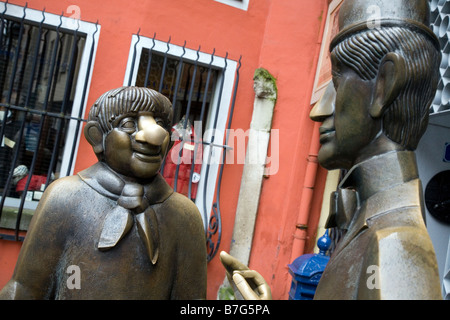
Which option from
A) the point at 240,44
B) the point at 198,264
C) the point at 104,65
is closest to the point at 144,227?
the point at 198,264

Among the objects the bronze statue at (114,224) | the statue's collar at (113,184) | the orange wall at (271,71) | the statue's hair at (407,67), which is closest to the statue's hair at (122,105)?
the bronze statue at (114,224)

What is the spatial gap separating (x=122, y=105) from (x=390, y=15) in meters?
1.00

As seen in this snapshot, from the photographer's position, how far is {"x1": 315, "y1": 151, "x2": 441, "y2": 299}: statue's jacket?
3.23 feet

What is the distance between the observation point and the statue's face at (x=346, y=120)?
1.21 metres

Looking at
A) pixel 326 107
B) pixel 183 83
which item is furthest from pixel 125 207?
pixel 183 83

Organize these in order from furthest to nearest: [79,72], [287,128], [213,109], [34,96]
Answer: [213,109] → [287,128] → [34,96] → [79,72]

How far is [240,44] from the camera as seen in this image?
186 inches

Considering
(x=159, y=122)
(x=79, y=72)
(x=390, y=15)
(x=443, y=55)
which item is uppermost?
(x=443, y=55)

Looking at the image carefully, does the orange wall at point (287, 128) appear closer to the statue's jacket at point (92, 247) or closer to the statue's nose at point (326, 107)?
the statue's jacket at point (92, 247)

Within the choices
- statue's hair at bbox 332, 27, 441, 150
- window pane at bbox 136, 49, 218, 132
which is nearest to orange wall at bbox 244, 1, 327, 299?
window pane at bbox 136, 49, 218, 132

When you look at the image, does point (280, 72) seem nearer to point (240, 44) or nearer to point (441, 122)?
point (240, 44)

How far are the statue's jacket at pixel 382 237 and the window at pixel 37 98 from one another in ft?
11.3

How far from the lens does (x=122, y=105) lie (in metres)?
1.71

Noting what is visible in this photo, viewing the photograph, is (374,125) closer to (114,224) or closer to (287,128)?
(114,224)
